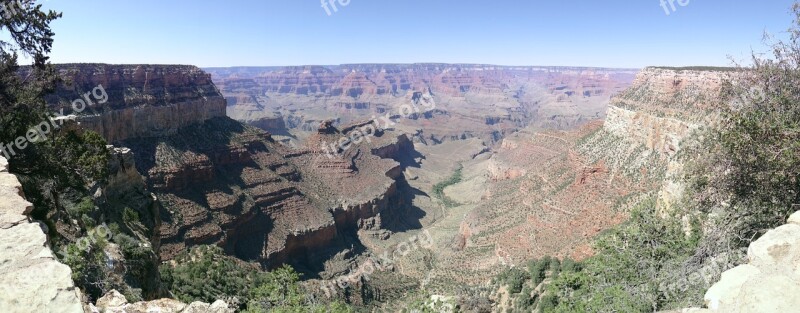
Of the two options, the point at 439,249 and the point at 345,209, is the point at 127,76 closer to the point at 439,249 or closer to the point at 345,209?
the point at 345,209

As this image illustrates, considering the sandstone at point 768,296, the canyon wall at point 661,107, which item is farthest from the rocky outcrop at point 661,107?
the sandstone at point 768,296

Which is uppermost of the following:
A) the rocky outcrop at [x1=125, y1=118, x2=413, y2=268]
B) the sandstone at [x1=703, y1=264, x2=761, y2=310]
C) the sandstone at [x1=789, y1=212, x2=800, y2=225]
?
the sandstone at [x1=789, y1=212, x2=800, y2=225]

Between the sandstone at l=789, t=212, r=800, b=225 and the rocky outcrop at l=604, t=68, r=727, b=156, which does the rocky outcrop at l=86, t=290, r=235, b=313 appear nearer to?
the sandstone at l=789, t=212, r=800, b=225

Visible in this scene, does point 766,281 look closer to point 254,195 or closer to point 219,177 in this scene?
point 254,195

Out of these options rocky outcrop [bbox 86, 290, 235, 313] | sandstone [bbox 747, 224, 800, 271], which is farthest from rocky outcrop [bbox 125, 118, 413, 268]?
sandstone [bbox 747, 224, 800, 271]

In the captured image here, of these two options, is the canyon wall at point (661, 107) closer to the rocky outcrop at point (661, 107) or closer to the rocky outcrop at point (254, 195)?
the rocky outcrop at point (661, 107)

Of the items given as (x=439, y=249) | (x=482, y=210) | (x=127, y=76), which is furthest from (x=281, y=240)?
(x=127, y=76)
